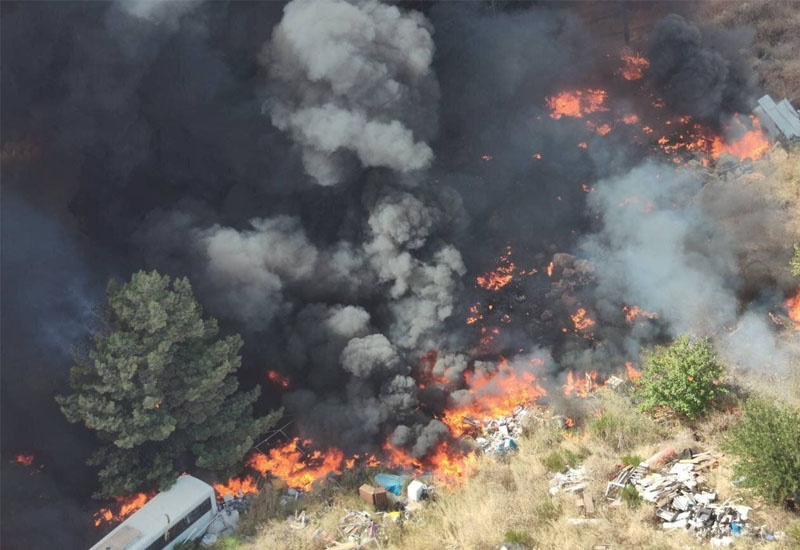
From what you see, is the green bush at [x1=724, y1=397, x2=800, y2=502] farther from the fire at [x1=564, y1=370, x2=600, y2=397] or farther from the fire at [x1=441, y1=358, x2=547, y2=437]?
the fire at [x1=441, y1=358, x2=547, y2=437]

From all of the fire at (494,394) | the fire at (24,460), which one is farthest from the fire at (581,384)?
the fire at (24,460)

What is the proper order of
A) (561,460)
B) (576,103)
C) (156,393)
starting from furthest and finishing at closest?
(576,103) → (156,393) → (561,460)

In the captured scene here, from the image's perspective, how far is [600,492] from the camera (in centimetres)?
1653

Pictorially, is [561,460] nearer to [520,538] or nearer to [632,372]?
[520,538]

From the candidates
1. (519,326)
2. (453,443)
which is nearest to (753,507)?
(453,443)

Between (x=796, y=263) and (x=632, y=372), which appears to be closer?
(x=796, y=263)

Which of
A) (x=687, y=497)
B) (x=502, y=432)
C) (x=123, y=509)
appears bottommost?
(x=687, y=497)

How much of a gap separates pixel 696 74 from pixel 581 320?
11588 millimetres

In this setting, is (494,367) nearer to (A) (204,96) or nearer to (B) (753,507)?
(B) (753,507)

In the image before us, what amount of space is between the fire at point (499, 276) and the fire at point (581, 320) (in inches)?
115

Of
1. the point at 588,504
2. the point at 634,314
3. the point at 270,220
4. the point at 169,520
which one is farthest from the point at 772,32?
the point at 169,520

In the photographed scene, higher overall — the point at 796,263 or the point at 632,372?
the point at 796,263

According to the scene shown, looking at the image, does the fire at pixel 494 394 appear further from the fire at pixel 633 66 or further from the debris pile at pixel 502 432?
the fire at pixel 633 66

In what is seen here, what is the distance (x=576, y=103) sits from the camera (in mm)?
29594
